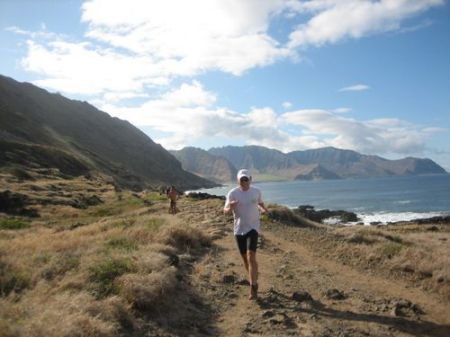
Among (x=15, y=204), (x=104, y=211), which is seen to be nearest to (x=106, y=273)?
(x=104, y=211)

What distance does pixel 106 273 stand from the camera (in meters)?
8.67

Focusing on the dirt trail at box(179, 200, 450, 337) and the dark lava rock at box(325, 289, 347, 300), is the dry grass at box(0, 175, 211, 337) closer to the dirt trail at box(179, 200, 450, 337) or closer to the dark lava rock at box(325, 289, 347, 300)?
the dirt trail at box(179, 200, 450, 337)

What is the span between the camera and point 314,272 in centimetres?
1177

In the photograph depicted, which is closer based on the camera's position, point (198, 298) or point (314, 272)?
point (198, 298)

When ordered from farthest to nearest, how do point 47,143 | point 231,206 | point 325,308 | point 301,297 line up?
1. point 47,143
2. point 231,206
3. point 301,297
4. point 325,308

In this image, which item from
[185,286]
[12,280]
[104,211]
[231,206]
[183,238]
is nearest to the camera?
[12,280]

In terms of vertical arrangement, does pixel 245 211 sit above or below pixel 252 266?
above

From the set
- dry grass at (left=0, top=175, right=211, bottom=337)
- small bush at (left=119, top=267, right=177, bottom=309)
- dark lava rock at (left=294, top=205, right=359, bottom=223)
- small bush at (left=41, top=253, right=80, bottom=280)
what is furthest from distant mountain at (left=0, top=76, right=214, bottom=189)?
small bush at (left=119, top=267, right=177, bottom=309)

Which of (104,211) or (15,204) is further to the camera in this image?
(104,211)

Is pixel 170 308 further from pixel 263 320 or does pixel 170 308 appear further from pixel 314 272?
pixel 314 272

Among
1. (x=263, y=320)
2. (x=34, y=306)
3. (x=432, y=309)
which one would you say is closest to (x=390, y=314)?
(x=432, y=309)

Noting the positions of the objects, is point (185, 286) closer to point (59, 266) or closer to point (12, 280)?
point (59, 266)

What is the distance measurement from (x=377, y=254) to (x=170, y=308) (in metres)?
6.95

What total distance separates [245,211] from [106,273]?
9.83 ft
